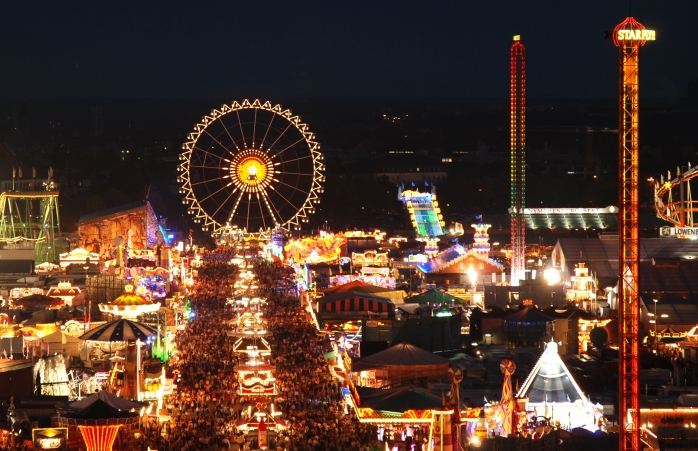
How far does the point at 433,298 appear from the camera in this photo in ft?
171

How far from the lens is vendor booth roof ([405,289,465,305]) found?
170ft

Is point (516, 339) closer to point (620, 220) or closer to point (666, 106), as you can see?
point (620, 220)

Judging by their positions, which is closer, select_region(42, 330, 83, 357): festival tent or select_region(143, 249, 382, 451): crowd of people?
select_region(143, 249, 382, 451): crowd of people

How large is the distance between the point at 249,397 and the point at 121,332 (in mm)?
4347

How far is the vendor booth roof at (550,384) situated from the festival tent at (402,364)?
21.6 ft

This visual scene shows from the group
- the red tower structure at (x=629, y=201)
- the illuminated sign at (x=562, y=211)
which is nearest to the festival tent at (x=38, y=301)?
the red tower structure at (x=629, y=201)

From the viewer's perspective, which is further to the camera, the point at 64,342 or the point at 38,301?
the point at 38,301

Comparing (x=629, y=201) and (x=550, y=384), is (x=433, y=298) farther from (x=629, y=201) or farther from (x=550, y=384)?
(x=629, y=201)

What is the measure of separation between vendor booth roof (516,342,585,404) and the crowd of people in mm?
3116

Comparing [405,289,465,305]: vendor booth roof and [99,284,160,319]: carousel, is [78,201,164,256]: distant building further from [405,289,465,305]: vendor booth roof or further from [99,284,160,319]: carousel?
[99,284,160,319]: carousel

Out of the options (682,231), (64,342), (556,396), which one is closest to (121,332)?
(64,342)

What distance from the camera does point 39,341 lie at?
42281mm

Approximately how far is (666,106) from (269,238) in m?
100

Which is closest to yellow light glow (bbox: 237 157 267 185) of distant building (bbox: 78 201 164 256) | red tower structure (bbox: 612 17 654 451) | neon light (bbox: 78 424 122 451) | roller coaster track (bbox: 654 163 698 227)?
roller coaster track (bbox: 654 163 698 227)
